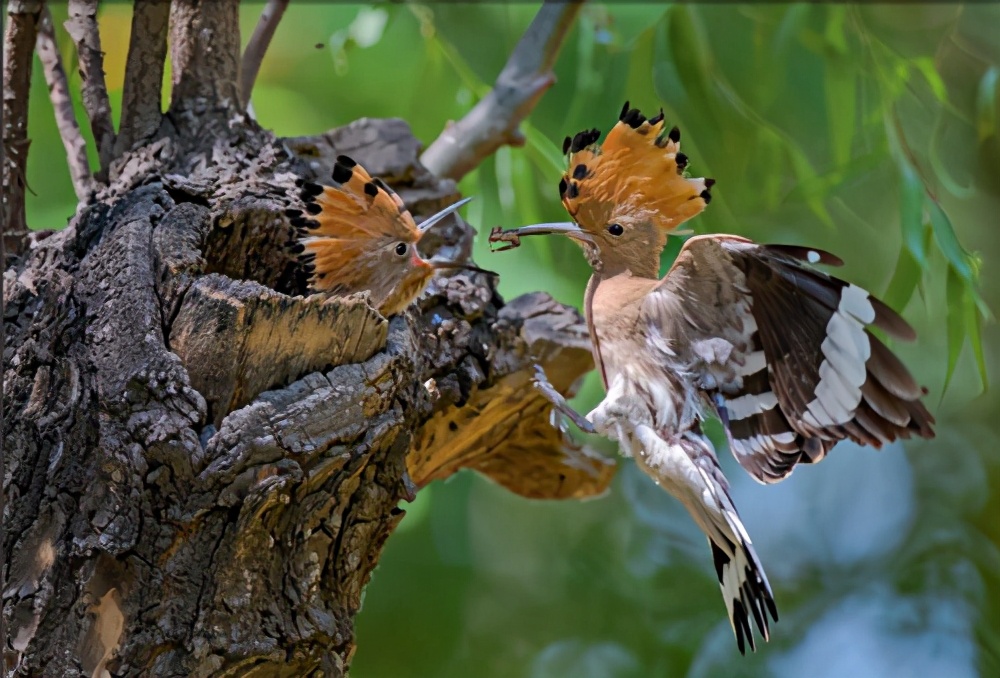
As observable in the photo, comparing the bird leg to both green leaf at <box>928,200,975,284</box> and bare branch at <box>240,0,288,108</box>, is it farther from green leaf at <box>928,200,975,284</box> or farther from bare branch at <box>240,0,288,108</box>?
green leaf at <box>928,200,975,284</box>

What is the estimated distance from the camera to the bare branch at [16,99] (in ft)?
4.87

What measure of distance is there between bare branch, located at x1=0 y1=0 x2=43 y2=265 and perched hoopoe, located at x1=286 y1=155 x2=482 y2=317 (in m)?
0.48

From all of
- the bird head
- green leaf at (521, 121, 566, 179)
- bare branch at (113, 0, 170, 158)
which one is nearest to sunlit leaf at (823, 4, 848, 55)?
green leaf at (521, 121, 566, 179)

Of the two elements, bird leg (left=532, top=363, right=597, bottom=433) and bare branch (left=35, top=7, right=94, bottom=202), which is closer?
bird leg (left=532, top=363, right=597, bottom=433)

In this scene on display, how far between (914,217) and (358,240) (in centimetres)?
111

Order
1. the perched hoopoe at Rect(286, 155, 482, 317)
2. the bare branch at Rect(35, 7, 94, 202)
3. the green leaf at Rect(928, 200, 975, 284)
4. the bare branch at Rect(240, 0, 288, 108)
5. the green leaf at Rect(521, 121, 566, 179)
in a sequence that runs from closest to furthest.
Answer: the perched hoopoe at Rect(286, 155, 482, 317) → the bare branch at Rect(35, 7, 94, 202) → the bare branch at Rect(240, 0, 288, 108) → the green leaf at Rect(928, 200, 975, 284) → the green leaf at Rect(521, 121, 566, 179)

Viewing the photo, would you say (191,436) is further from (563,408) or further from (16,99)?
(16,99)

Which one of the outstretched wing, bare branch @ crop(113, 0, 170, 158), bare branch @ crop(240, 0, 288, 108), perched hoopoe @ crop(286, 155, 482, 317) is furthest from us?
bare branch @ crop(240, 0, 288, 108)

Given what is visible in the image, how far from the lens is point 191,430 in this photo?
1122 millimetres

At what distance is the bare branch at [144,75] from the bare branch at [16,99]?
0.52 ft

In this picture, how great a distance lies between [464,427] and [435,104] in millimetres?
1002

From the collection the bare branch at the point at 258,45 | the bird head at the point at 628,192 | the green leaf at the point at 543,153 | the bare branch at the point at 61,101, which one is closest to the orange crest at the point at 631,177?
the bird head at the point at 628,192

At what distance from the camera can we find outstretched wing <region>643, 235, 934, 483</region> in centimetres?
120

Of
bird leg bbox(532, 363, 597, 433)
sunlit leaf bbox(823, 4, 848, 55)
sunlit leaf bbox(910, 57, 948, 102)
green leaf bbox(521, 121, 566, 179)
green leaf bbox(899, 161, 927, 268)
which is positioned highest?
sunlit leaf bbox(823, 4, 848, 55)
